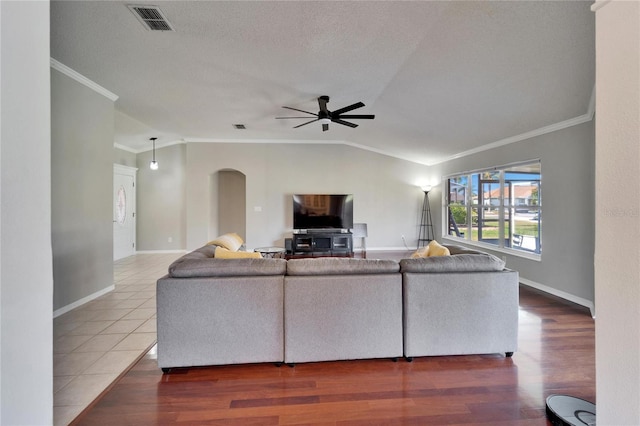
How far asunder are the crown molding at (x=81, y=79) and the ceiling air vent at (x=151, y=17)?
1.44 metres

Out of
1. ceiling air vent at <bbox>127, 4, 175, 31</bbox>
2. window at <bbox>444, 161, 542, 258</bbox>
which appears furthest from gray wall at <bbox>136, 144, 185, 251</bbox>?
window at <bbox>444, 161, 542, 258</bbox>

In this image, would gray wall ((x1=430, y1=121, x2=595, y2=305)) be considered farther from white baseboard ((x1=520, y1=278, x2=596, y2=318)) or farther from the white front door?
the white front door

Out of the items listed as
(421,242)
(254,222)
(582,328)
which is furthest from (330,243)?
(582,328)

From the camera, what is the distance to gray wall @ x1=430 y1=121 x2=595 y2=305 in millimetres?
3359

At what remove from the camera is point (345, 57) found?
3.15m

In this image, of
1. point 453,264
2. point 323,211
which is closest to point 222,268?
point 453,264

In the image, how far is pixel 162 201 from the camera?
7254mm

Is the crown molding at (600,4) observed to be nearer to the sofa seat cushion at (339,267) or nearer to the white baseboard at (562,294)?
the sofa seat cushion at (339,267)

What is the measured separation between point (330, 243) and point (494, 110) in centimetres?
419

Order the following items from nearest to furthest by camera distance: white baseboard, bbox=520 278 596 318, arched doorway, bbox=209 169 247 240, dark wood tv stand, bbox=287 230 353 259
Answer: white baseboard, bbox=520 278 596 318 → dark wood tv stand, bbox=287 230 353 259 → arched doorway, bbox=209 169 247 240

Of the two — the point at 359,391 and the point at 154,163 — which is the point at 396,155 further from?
the point at 359,391

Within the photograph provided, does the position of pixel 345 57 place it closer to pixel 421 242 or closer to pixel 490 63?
pixel 490 63

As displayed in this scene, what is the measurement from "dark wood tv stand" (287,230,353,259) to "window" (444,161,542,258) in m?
2.69

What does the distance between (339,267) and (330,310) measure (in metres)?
0.34
